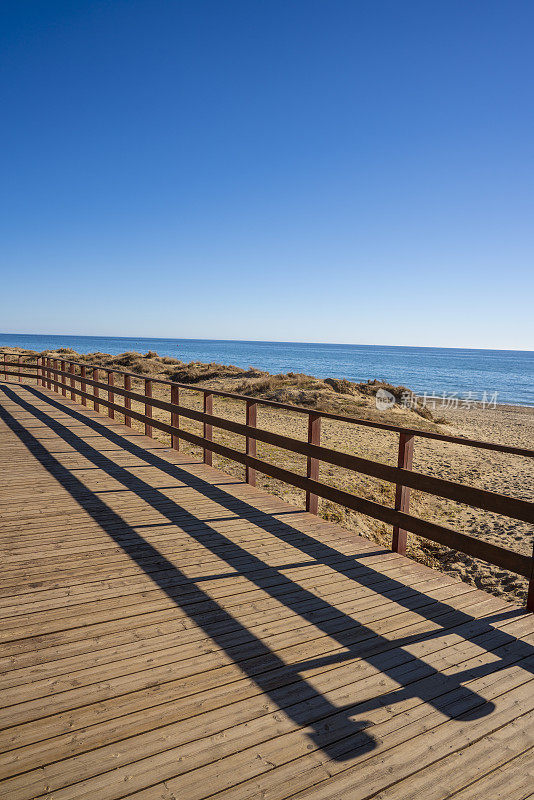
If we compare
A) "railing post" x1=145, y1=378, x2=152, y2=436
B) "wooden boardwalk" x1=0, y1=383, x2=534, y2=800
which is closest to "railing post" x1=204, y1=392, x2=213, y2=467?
"railing post" x1=145, y1=378, x2=152, y2=436

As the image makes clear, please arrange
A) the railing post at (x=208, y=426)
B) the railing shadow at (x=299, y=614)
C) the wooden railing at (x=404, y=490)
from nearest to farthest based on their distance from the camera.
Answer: the railing shadow at (x=299, y=614) → the wooden railing at (x=404, y=490) → the railing post at (x=208, y=426)

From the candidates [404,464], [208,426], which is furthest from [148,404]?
[404,464]

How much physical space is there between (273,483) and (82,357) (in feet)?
146

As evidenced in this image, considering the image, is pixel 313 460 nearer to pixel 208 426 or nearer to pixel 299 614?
pixel 299 614

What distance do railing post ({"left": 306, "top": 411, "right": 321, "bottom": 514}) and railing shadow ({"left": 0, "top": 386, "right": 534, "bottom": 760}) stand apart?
556mm

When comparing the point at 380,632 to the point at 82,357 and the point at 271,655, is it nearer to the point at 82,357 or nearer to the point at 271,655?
the point at 271,655

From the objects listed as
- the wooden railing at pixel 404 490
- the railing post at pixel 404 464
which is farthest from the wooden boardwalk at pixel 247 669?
the railing post at pixel 404 464

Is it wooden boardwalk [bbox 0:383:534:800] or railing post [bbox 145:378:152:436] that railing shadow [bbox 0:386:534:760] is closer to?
wooden boardwalk [bbox 0:383:534:800]

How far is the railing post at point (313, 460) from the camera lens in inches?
246

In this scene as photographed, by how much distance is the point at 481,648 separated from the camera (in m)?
3.55

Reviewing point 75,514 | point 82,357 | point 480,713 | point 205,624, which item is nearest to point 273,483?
point 75,514

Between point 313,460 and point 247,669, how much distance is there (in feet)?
11.1

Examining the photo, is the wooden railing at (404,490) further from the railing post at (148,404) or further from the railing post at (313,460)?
the railing post at (148,404)

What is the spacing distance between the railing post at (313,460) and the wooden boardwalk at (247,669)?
0.62m
